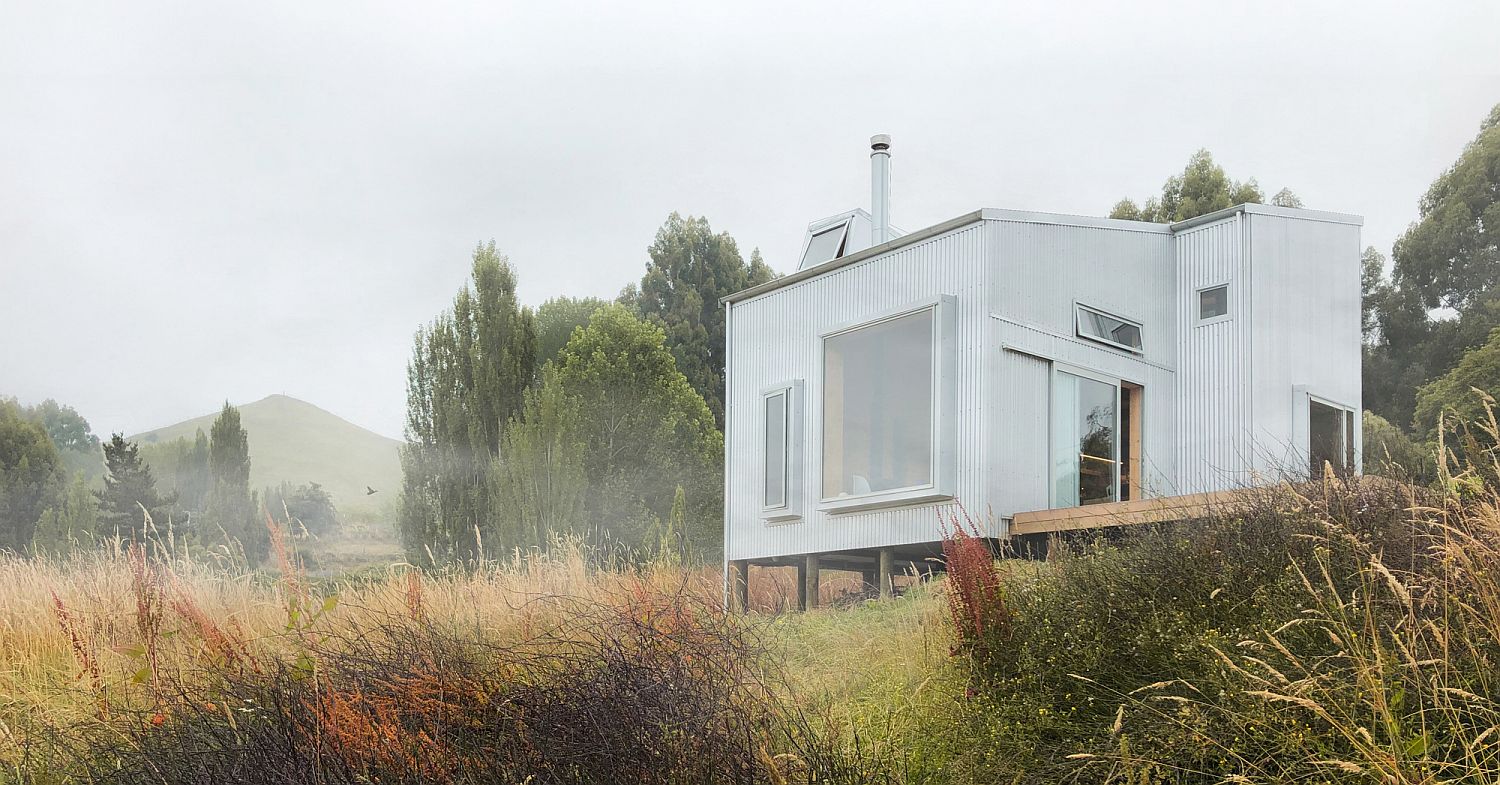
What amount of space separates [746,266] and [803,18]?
11.4 m

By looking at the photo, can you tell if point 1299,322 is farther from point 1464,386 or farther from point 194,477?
point 194,477

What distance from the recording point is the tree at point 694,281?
29.5m

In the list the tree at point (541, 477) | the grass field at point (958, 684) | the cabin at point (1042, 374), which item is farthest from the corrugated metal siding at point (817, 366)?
the tree at point (541, 477)

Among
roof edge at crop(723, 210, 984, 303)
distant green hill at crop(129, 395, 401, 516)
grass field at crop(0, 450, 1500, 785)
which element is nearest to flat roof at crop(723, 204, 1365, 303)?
roof edge at crop(723, 210, 984, 303)

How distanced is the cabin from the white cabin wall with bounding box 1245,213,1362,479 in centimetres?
2

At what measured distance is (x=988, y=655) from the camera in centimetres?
536

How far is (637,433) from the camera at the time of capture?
75.1 feet

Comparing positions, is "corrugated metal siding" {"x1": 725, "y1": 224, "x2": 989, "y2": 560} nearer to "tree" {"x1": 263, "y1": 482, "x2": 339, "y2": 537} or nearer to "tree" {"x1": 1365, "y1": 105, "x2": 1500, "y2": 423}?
"tree" {"x1": 1365, "y1": 105, "x2": 1500, "y2": 423}

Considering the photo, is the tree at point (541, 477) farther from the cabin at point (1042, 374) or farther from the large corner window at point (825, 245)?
the cabin at point (1042, 374)

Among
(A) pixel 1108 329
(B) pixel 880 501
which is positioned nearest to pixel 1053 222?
(A) pixel 1108 329

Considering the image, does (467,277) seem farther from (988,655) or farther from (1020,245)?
(988,655)

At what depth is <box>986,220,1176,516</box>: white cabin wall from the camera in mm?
9062

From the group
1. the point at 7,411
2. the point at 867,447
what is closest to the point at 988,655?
the point at 867,447

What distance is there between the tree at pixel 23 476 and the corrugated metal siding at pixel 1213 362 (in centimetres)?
3020
